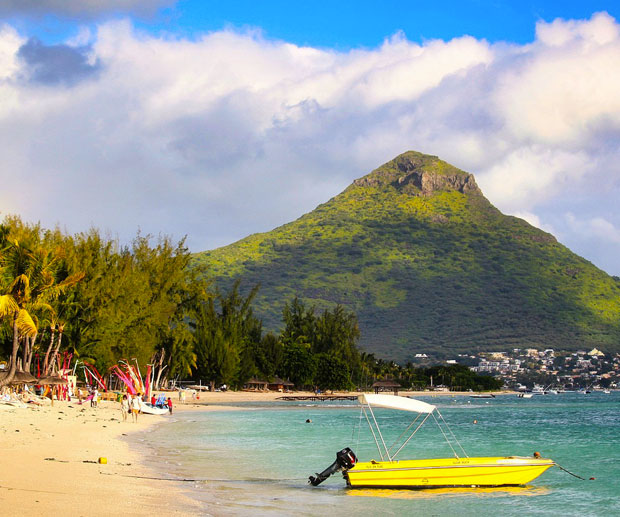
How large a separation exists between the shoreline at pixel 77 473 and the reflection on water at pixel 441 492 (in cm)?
497

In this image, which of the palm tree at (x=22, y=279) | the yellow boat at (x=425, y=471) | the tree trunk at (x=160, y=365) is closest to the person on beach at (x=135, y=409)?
the palm tree at (x=22, y=279)

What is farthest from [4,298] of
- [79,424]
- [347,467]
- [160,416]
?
[160,416]

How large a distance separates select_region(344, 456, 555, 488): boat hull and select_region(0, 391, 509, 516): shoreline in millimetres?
5119

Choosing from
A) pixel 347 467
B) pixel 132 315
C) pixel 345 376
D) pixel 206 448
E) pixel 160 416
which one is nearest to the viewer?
pixel 347 467

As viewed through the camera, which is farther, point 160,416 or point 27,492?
point 160,416

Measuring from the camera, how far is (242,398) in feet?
307

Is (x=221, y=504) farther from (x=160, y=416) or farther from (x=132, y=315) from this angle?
(x=132, y=315)

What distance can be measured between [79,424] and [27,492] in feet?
75.5

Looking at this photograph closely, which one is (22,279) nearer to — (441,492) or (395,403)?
(395,403)

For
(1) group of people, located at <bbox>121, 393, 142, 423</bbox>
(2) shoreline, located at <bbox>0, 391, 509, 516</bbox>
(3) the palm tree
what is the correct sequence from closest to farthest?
(2) shoreline, located at <bbox>0, 391, 509, 516</bbox>
(3) the palm tree
(1) group of people, located at <bbox>121, 393, 142, 423</bbox>

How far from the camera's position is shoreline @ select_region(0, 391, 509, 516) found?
13.6 metres

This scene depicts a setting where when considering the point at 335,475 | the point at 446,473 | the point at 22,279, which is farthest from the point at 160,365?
the point at 446,473

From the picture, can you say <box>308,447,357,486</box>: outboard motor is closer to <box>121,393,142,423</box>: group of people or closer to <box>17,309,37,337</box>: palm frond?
<box>17,309,37,337</box>: palm frond

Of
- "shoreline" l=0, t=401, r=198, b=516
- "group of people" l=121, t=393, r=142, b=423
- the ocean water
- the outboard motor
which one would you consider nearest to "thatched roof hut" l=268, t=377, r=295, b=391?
"group of people" l=121, t=393, r=142, b=423
